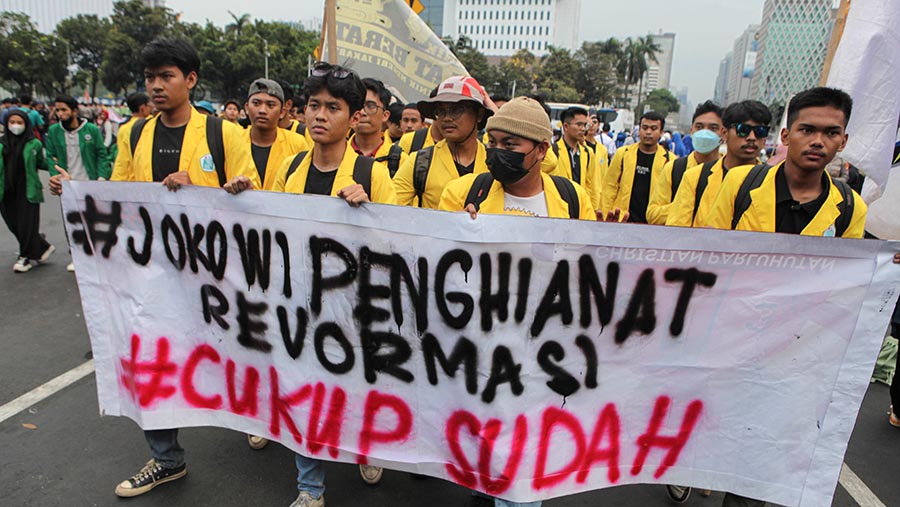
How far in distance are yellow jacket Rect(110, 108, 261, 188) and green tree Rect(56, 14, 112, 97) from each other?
63.8 meters

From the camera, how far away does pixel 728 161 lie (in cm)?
388

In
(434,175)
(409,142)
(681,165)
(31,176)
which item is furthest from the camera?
(31,176)

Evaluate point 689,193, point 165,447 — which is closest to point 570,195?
point 689,193

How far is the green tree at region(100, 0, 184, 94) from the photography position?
49531mm

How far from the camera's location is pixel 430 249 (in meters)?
2.22

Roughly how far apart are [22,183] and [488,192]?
258 inches

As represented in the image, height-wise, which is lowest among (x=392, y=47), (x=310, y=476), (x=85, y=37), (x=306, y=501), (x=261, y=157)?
(x=306, y=501)

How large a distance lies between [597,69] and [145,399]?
80.6 meters

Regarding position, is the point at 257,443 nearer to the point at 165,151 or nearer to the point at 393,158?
the point at 165,151

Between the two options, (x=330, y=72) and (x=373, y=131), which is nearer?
(x=330, y=72)

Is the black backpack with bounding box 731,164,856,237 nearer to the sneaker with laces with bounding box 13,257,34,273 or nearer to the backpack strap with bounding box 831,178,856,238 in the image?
the backpack strap with bounding box 831,178,856,238

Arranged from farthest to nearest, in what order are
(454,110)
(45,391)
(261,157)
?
(261,157)
(45,391)
(454,110)

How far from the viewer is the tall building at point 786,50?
105 m

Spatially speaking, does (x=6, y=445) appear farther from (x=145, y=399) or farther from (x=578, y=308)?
(x=578, y=308)
